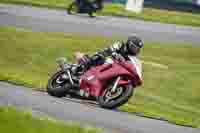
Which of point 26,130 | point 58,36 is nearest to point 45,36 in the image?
point 58,36

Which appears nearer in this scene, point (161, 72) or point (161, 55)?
point (161, 72)

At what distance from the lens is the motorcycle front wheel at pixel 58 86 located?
13.1 m

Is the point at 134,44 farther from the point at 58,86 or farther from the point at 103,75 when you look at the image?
the point at 58,86

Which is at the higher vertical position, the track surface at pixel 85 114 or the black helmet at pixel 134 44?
the black helmet at pixel 134 44

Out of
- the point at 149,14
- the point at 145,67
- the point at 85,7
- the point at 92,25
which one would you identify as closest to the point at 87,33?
the point at 92,25

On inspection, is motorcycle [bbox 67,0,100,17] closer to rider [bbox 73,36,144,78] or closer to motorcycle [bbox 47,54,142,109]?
motorcycle [bbox 47,54,142,109]

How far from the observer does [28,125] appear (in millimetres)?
8820

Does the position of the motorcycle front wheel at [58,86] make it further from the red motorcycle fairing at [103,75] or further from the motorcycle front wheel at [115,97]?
the motorcycle front wheel at [115,97]

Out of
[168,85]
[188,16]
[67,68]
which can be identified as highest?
[67,68]

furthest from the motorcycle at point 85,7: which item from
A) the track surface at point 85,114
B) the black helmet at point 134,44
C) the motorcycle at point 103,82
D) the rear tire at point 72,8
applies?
the black helmet at point 134,44

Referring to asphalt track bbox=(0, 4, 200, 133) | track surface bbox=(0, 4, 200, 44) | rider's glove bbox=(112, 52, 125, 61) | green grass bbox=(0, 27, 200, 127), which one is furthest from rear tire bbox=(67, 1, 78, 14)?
rider's glove bbox=(112, 52, 125, 61)

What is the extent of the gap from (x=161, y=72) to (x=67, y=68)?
6.11m

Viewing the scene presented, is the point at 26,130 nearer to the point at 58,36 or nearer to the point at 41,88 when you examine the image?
the point at 41,88

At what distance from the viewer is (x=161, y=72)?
19.0m
